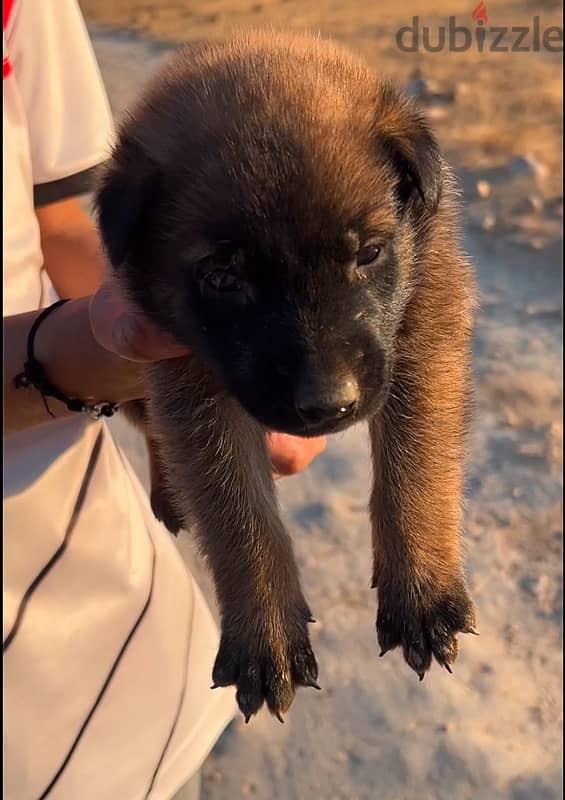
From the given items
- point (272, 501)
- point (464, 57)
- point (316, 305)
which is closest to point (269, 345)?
point (316, 305)

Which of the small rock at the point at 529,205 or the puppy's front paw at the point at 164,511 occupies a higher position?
the puppy's front paw at the point at 164,511

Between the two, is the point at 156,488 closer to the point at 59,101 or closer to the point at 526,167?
the point at 59,101

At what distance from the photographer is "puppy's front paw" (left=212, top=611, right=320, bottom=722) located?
5.12 feet

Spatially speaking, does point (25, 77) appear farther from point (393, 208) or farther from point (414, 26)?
point (414, 26)

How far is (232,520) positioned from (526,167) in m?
4.33

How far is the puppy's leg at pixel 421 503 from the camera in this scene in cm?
162

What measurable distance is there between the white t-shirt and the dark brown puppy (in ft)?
0.64

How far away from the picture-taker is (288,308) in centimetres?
127

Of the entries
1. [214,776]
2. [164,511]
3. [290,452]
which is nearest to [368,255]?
[290,452]

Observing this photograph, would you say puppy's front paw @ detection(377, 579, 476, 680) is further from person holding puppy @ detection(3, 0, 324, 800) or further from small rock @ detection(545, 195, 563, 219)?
small rock @ detection(545, 195, 563, 219)

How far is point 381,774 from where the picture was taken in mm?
2900

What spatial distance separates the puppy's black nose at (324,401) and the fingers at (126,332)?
361 mm

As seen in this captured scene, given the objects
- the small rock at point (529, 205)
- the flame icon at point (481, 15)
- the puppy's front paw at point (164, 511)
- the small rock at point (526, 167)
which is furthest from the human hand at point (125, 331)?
the flame icon at point (481, 15)

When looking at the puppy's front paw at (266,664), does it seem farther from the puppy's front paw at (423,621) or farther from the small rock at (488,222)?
the small rock at (488,222)
